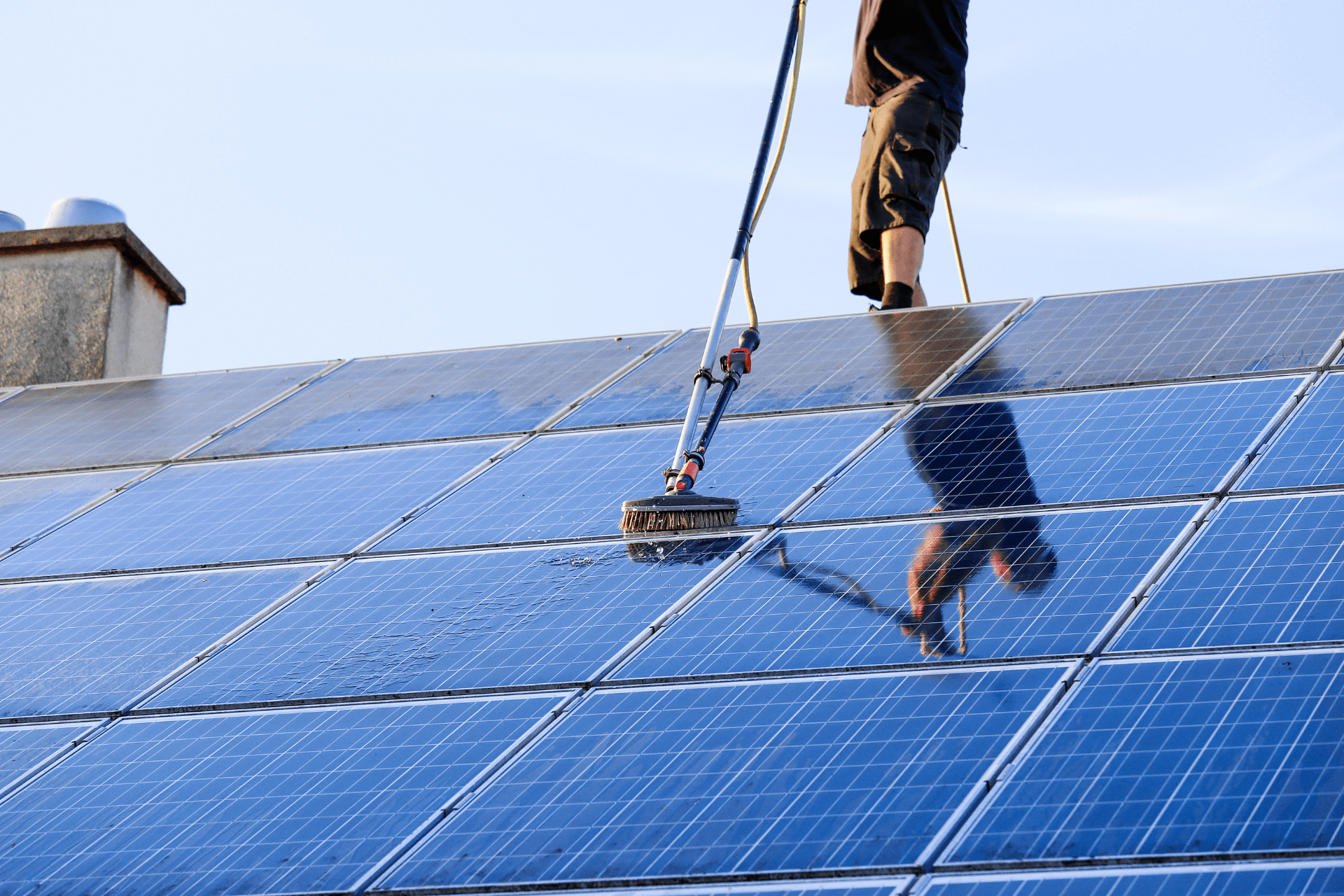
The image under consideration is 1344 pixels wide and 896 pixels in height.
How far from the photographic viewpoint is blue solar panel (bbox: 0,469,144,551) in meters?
8.18

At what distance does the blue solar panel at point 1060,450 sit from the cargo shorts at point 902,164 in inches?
130

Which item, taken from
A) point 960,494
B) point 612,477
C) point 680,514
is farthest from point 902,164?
point 680,514

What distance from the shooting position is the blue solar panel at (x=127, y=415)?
31.0ft

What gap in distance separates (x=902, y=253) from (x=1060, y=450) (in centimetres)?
405

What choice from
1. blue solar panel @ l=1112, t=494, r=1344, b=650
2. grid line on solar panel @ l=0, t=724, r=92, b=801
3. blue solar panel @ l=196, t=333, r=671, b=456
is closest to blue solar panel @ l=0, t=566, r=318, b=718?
grid line on solar panel @ l=0, t=724, r=92, b=801

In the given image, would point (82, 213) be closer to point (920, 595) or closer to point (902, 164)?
point (902, 164)

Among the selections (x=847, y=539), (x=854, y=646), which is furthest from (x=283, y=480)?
(x=854, y=646)

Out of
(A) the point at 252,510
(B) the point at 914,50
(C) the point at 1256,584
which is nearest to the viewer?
(C) the point at 1256,584

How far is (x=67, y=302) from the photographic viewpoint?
13.2 metres

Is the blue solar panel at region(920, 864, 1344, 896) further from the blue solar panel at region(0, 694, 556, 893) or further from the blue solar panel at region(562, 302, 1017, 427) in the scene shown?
the blue solar panel at region(562, 302, 1017, 427)

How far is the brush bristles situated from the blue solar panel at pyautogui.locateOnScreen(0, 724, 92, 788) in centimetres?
228

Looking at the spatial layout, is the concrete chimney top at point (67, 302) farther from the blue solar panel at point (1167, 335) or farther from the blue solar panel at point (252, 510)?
the blue solar panel at point (1167, 335)

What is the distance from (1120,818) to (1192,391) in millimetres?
3698

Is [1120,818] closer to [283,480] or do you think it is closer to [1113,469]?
[1113,469]
